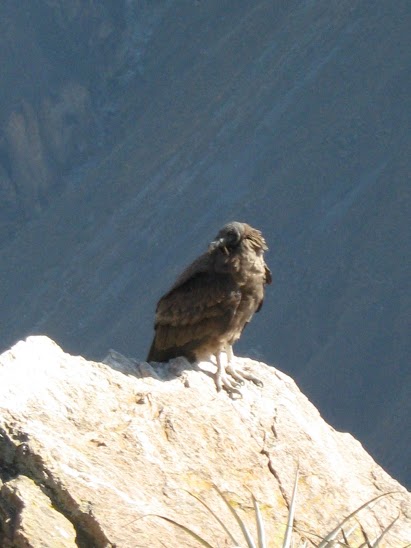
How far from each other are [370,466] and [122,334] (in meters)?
36.2

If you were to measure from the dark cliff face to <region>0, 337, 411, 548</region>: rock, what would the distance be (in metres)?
26.8

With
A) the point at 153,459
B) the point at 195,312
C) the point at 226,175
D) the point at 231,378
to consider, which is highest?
the point at 226,175

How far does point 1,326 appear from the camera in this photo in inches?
2210

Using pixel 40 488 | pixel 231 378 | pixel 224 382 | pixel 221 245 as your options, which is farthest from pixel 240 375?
pixel 40 488

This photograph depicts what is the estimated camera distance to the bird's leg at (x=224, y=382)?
9979 mm

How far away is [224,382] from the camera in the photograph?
405 inches

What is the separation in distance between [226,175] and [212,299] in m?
42.9

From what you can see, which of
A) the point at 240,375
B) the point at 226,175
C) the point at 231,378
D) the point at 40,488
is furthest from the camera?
the point at 226,175

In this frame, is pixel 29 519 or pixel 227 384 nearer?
pixel 29 519

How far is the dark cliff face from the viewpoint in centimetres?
4144

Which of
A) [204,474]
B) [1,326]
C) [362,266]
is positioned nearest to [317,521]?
[204,474]

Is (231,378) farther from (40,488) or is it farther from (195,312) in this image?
(40,488)

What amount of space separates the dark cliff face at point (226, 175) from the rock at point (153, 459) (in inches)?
1056

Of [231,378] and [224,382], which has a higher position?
[231,378]
